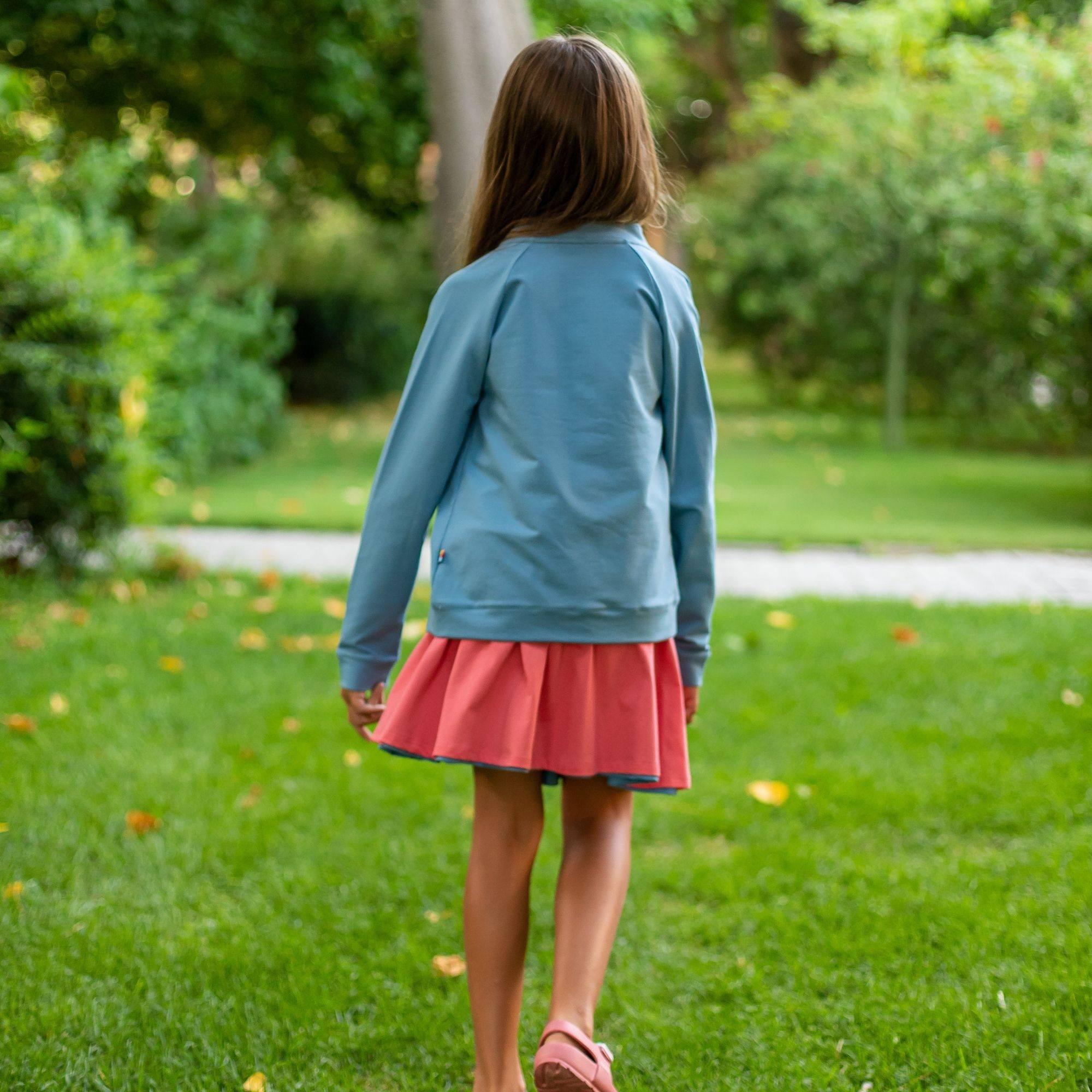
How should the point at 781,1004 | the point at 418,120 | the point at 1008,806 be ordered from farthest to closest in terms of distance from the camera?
the point at 418,120 < the point at 1008,806 < the point at 781,1004

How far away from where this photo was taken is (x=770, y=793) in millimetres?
3709

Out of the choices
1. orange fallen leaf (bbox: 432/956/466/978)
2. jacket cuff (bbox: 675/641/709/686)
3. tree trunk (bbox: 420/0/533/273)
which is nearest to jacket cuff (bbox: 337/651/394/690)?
jacket cuff (bbox: 675/641/709/686)

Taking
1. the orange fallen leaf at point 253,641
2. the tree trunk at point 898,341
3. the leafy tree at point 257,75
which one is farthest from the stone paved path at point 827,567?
the tree trunk at point 898,341

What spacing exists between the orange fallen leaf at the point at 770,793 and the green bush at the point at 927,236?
6.09 m

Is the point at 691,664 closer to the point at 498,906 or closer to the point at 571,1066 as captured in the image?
the point at 498,906

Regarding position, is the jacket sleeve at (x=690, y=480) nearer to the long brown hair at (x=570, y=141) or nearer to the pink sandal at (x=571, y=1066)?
the long brown hair at (x=570, y=141)

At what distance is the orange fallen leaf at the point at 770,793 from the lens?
145 inches

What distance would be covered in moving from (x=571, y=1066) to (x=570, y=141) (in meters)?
1.46

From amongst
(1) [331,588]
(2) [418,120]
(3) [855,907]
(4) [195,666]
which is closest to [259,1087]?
(3) [855,907]

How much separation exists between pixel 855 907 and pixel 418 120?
1037 centimetres

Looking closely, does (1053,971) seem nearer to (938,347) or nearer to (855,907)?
(855,907)

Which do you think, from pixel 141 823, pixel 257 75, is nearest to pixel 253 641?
pixel 141 823

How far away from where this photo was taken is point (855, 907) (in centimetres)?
298

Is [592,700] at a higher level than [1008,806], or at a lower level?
higher
